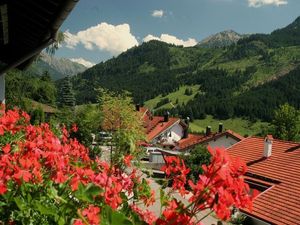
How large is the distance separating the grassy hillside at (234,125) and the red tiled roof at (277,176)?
381 ft

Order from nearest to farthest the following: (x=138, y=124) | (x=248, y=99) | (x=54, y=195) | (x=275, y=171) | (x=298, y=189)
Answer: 1. (x=54, y=195)
2. (x=298, y=189)
3. (x=275, y=171)
4. (x=138, y=124)
5. (x=248, y=99)

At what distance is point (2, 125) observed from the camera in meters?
3.61

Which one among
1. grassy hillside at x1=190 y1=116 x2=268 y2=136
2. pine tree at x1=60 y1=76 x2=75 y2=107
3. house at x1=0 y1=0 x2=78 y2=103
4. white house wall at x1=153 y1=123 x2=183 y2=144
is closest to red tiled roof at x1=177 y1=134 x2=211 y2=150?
white house wall at x1=153 y1=123 x2=183 y2=144

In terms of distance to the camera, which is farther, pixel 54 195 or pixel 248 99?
pixel 248 99

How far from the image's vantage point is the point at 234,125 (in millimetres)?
154750

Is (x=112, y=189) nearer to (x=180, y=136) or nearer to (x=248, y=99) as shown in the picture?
(x=180, y=136)

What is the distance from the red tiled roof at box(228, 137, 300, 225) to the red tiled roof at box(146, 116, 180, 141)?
41286mm

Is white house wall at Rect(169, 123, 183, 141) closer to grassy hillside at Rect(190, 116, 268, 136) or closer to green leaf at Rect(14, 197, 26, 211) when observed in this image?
grassy hillside at Rect(190, 116, 268, 136)

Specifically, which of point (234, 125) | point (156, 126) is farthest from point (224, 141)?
point (234, 125)

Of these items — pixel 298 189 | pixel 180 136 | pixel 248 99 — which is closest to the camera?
pixel 298 189

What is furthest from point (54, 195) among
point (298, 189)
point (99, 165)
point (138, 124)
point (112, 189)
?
point (138, 124)

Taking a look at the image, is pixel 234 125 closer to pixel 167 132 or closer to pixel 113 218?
pixel 167 132

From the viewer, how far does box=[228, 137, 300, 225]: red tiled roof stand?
18.8 meters

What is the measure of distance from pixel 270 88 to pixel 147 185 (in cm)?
18356
